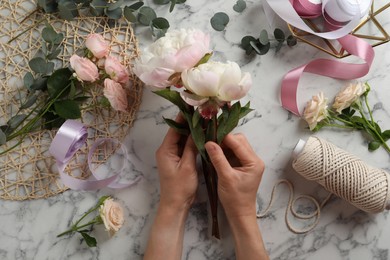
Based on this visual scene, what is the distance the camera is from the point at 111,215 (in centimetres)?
101

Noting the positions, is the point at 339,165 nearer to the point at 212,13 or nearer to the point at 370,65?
the point at 370,65

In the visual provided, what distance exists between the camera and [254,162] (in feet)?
3.24

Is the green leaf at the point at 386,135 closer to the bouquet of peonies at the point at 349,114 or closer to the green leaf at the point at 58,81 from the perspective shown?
the bouquet of peonies at the point at 349,114

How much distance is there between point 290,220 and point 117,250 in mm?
396

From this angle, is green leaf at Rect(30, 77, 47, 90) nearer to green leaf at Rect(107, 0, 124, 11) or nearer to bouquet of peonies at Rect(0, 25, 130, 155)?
bouquet of peonies at Rect(0, 25, 130, 155)

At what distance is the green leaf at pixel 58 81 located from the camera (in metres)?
1.02

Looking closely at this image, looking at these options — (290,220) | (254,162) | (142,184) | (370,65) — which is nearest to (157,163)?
(142,184)

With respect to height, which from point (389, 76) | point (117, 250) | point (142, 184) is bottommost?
point (117, 250)

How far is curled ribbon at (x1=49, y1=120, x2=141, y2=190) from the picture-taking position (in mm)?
1002

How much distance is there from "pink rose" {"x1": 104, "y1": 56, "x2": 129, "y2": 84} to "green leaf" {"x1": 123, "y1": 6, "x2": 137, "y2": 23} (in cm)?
12

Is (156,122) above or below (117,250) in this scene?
above

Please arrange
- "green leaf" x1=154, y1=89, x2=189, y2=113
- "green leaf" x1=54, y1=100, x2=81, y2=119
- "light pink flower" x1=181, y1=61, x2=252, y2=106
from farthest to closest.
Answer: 1. "green leaf" x1=54, y1=100, x2=81, y2=119
2. "green leaf" x1=154, y1=89, x2=189, y2=113
3. "light pink flower" x1=181, y1=61, x2=252, y2=106

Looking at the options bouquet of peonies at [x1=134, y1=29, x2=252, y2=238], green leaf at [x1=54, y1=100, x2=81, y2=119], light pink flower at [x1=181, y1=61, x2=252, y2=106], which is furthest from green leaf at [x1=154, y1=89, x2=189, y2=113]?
green leaf at [x1=54, y1=100, x2=81, y2=119]

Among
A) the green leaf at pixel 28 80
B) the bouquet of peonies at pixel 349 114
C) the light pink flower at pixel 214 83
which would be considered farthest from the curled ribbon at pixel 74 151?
the bouquet of peonies at pixel 349 114
